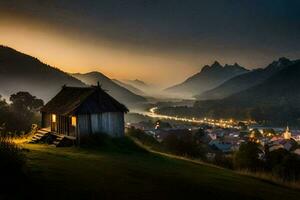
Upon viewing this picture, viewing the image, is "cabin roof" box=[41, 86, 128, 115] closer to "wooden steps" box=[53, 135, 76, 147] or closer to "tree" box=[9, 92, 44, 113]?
"wooden steps" box=[53, 135, 76, 147]

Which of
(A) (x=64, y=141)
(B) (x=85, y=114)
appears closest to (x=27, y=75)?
(B) (x=85, y=114)

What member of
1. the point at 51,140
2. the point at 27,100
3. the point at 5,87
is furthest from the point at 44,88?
the point at 51,140

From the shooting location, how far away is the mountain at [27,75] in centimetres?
13262

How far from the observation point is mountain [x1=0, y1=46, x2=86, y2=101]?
13262 centimetres

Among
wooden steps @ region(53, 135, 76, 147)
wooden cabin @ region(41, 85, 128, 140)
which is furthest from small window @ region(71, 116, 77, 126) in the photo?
Result: wooden steps @ region(53, 135, 76, 147)

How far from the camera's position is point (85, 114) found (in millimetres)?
38250

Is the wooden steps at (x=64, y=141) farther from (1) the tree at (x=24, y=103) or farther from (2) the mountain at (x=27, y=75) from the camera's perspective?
(2) the mountain at (x=27, y=75)

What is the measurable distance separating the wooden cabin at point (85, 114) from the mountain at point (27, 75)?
87108 millimetres

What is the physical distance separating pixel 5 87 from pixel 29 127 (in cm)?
8012

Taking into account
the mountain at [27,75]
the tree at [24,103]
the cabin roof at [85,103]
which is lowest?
the cabin roof at [85,103]

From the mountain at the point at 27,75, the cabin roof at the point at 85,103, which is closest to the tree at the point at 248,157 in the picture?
the cabin roof at the point at 85,103

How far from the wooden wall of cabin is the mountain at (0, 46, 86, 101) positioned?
90216 millimetres

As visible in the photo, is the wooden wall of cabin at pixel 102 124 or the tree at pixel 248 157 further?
the tree at pixel 248 157

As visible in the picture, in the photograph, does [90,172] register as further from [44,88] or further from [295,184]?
[44,88]
